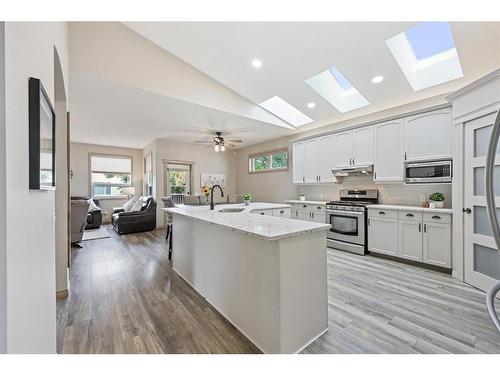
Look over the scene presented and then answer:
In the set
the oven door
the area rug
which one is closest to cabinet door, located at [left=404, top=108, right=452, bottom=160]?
the oven door

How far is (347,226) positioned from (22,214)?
425 cm

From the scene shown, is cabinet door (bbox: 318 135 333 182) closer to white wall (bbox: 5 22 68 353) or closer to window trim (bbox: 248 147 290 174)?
window trim (bbox: 248 147 290 174)

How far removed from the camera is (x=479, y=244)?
2.55 meters

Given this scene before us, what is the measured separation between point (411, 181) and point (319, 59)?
7.89 ft

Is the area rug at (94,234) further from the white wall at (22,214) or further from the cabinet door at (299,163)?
the cabinet door at (299,163)

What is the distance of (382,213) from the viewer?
11.9ft

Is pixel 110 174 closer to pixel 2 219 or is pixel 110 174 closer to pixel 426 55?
pixel 2 219

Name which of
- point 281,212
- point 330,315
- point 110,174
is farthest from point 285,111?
point 110,174

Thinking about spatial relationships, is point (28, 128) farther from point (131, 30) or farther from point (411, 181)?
point (411, 181)

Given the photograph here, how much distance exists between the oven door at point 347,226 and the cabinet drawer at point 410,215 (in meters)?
0.58

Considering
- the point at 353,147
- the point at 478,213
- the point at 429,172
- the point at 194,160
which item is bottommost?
the point at 478,213

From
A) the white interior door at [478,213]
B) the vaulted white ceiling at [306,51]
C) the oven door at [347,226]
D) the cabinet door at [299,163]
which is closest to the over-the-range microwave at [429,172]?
the white interior door at [478,213]
